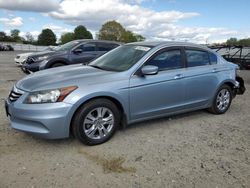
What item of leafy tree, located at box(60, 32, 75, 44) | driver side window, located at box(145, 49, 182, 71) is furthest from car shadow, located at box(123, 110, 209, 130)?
leafy tree, located at box(60, 32, 75, 44)

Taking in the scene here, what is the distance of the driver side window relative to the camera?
15.9ft

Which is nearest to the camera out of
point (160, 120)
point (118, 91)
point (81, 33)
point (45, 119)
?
point (45, 119)

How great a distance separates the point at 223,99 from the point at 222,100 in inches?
1.6

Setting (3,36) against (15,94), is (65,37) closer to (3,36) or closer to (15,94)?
(3,36)

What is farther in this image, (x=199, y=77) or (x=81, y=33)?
(x=81, y=33)

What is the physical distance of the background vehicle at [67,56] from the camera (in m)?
9.91

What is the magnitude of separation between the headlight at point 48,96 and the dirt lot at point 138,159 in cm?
73

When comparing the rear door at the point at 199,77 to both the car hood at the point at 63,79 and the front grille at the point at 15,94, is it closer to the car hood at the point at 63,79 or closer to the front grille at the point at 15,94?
the car hood at the point at 63,79

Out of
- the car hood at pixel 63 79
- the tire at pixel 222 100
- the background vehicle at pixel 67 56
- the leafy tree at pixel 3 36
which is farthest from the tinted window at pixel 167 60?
the leafy tree at pixel 3 36

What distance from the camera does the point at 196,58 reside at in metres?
5.57

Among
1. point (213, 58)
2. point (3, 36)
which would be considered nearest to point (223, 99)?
point (213, 58)

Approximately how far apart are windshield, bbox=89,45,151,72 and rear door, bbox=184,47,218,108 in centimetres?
96

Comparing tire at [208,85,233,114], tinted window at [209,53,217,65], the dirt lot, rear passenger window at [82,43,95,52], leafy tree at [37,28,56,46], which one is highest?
leafy tree at [37,28,56,46]

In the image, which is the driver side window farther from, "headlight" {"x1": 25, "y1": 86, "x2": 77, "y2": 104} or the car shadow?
"headlight" {"x1": 25, "y1": 86, "x2": 77, "y2": 104}
